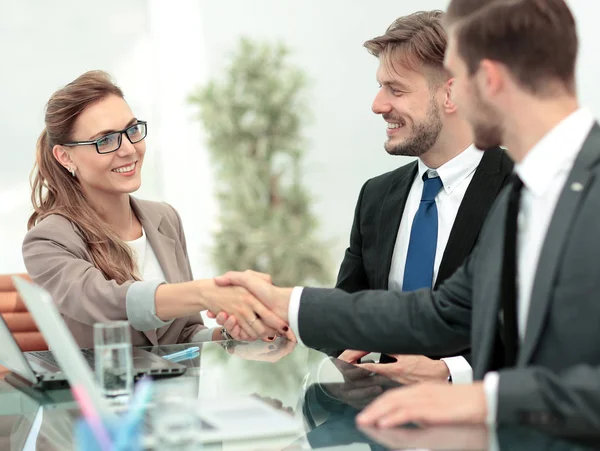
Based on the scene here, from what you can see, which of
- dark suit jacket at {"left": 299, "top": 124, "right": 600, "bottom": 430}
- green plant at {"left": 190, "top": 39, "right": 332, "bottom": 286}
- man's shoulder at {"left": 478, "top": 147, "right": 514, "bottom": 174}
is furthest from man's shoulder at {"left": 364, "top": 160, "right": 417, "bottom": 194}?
green plant at {"left": 190, "top": 39, "right": 332, "bottom": 286}

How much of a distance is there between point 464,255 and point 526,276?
104cm

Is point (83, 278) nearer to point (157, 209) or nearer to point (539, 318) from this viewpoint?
point (157, 209)

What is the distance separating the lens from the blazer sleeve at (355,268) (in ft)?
10.2

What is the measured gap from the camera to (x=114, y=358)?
176 centimetres

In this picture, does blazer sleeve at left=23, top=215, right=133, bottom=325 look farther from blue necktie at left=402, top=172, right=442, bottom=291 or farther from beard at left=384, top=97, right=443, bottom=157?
beard at left=384, top=97, right=443, bottom=157

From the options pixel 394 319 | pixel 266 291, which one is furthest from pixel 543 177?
pixel 266 291

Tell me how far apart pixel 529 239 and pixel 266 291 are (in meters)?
0.93

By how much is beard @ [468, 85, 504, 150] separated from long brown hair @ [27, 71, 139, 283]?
132 centimetres

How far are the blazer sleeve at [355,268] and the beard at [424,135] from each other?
0.23m

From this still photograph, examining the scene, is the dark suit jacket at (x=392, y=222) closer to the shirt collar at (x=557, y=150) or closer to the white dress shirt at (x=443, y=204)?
the white dress shirt at (x=443, y=204)

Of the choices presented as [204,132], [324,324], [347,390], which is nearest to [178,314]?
[324,324]

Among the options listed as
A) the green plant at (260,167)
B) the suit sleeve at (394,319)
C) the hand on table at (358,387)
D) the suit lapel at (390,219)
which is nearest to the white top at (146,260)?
the suit lapel at (390,219)

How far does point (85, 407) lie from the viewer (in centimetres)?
110

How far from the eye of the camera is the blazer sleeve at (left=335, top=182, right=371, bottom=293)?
3.10 meters
